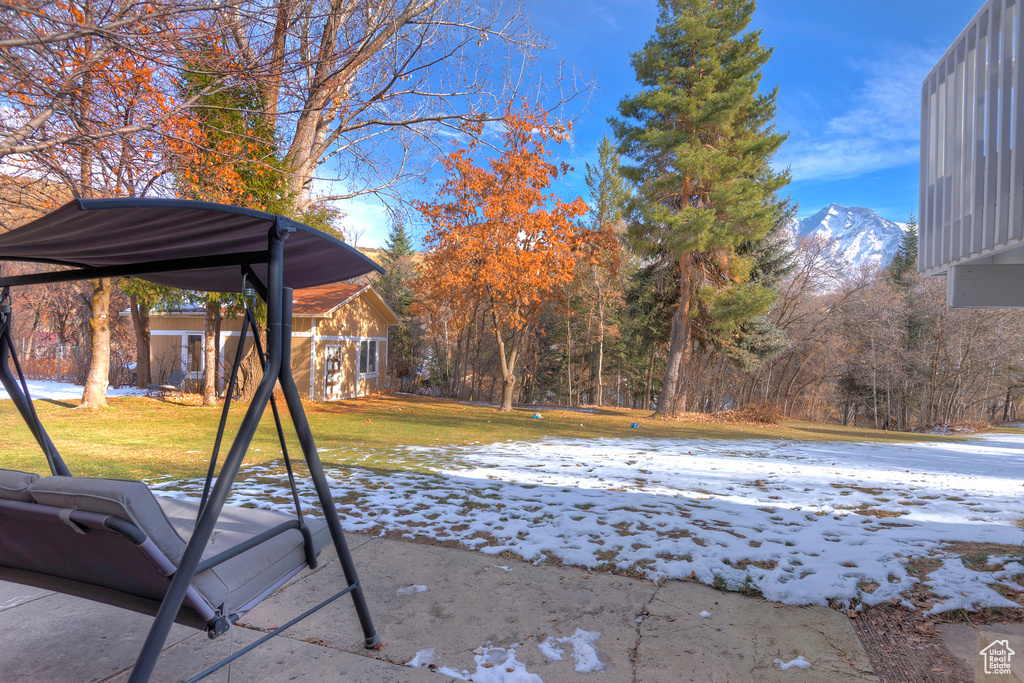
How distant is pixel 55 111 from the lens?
223 inches

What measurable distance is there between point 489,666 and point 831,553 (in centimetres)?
252

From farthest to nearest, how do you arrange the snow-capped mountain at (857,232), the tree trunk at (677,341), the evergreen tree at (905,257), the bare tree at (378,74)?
the snow-capped mountain at (857,232) → the evergreen tree at (905,257) → the tree trunk at (677,341) → the bare tree at (378,74)

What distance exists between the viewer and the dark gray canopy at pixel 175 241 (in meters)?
2.01

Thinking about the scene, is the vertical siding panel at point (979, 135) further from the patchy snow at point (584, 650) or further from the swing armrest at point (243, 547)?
the swing armrest at point (243, 547)

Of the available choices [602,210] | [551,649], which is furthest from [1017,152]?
[602,210]

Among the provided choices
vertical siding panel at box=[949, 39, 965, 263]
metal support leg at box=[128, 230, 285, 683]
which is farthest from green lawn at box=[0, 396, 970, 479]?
vertical siding panel at box=[949, 39, 965, 263]

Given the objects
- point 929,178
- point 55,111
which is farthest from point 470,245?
point 929,178

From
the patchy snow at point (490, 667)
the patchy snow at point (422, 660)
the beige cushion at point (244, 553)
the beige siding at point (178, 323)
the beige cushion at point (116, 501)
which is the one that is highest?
the beige siding at point (178, 323)

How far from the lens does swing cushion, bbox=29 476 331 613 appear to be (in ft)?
5.66

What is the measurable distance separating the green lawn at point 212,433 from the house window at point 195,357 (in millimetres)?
4205

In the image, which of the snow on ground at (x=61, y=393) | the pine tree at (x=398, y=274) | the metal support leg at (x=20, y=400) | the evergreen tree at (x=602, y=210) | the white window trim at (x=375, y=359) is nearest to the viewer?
the metal support leg at (x=20, y=400)

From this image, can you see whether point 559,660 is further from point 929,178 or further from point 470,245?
point 470,245

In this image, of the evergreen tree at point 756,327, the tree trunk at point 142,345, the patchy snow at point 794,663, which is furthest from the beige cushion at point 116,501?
the tree trunk at point 142,345

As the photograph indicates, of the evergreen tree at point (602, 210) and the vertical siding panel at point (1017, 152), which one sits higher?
the evergreen tree at point (602, 210)
